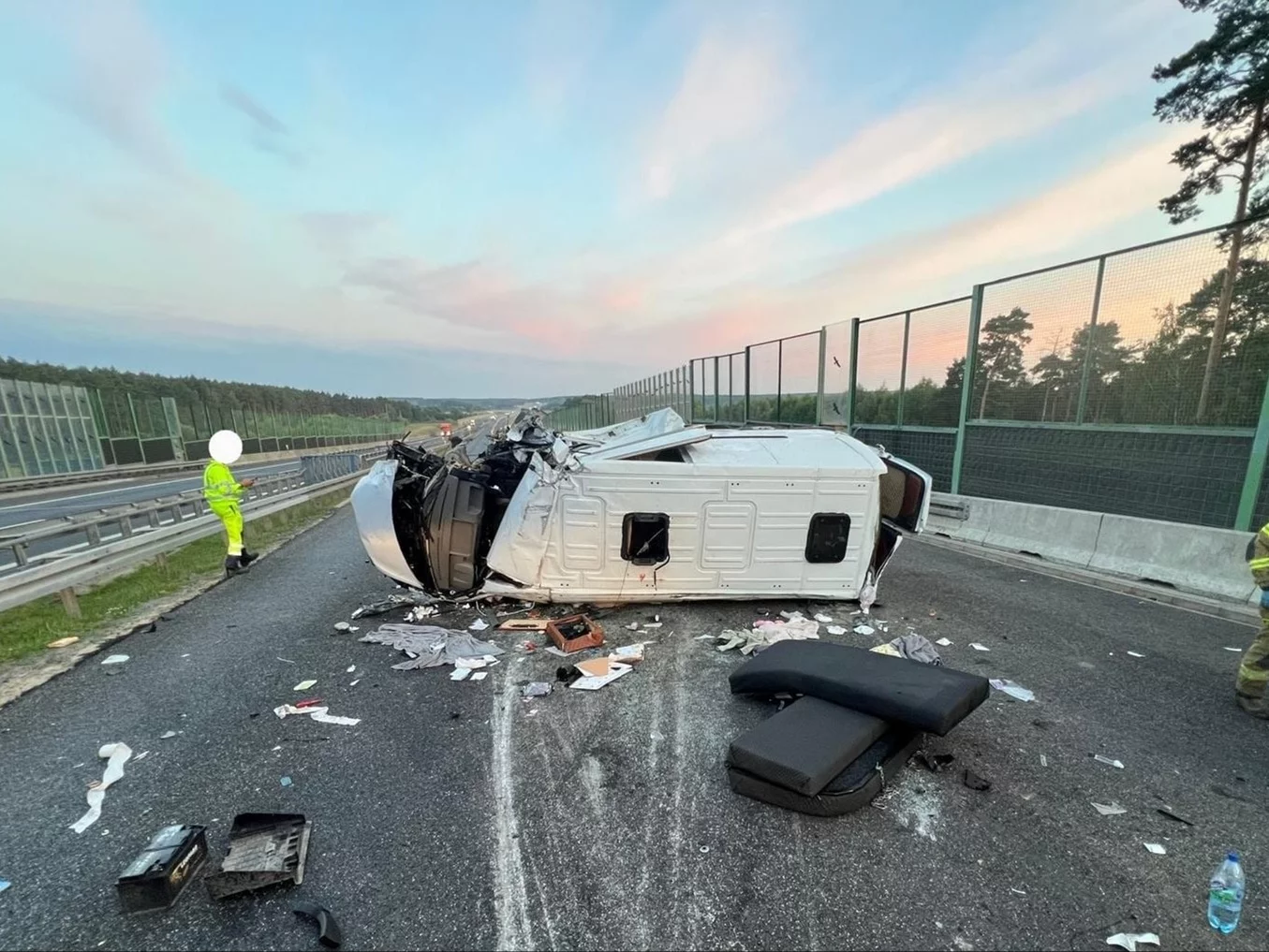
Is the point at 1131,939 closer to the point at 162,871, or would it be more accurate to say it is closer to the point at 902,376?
the point at 162,871

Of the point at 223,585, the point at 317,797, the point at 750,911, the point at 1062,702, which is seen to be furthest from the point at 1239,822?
the point at 223,585

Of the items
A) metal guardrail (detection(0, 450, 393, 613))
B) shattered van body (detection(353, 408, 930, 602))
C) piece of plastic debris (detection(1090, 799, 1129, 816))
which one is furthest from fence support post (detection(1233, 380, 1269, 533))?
metal guardrail (detection(0, 450, 393, 613))

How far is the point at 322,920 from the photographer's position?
70.2 inches

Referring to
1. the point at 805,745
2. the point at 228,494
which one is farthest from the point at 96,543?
the point at 805,745

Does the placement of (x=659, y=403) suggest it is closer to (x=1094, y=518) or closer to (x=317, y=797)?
(x=1094, y=518)

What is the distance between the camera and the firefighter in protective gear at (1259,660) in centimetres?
293

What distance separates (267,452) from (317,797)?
1389 inches

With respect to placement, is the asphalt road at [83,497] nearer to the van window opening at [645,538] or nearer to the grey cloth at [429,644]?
the grey cloth at [429,644]

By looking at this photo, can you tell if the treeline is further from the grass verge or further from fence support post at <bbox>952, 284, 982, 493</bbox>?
fence support post at <bbox>952, 284, 982, 493</bbox>

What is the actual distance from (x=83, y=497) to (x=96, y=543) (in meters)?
13.3

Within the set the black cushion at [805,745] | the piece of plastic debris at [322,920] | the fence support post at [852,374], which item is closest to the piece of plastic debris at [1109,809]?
the black cushion at [805,745]

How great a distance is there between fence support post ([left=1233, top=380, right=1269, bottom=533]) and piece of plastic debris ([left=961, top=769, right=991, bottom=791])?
465cm

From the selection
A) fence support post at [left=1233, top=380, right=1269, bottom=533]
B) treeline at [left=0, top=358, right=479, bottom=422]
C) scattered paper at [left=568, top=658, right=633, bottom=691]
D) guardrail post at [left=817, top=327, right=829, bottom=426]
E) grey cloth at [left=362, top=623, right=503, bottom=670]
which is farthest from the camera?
treeline at [left=0, top=358, right=479, bottom=422]

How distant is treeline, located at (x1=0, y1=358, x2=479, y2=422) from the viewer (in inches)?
1041
